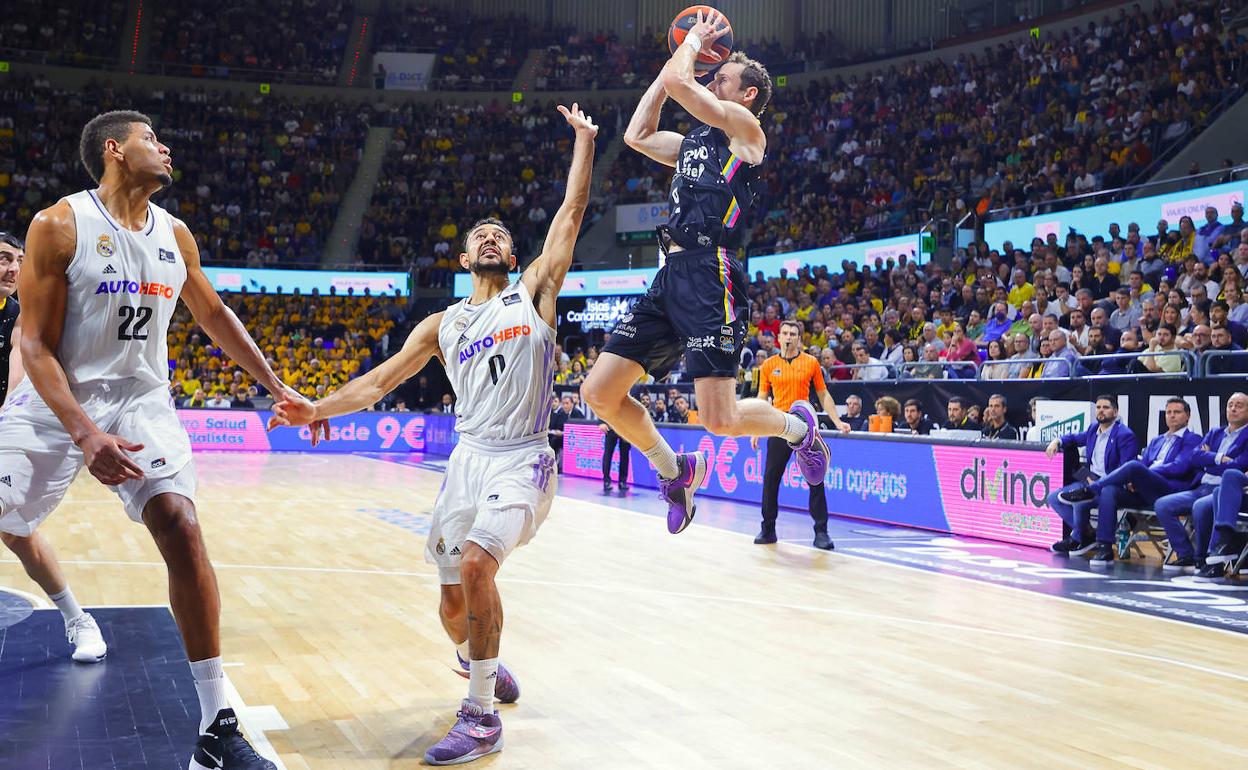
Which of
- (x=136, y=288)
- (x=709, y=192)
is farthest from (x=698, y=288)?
(x=136, y=288)

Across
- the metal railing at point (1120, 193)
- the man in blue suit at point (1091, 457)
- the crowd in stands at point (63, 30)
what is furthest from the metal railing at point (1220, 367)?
the crowd in stands at point (63, 30)

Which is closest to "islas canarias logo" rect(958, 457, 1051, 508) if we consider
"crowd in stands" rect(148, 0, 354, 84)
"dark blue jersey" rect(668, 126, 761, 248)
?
"dark blue jersey" rect(668, 126, 761, 248)

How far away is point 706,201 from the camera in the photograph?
5473mm

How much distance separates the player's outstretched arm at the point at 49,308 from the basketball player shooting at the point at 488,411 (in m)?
0.84

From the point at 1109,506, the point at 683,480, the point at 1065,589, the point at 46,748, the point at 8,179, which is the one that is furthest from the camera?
the point at 8,179

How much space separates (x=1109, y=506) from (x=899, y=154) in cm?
1588

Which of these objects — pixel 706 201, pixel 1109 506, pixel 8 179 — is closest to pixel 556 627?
pixel 706 201

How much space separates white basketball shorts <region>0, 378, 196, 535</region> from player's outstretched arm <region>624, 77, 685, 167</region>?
2.55 metres

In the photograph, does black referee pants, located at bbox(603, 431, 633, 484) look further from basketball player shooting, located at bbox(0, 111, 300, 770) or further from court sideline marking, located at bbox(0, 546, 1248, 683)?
basketball player shooting, located at bbox(0, 111, 300, 770)

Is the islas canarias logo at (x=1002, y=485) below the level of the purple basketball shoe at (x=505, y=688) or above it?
above

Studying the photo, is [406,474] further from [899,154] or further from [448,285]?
[899,154]

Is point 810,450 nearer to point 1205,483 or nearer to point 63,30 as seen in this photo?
point 1205,483

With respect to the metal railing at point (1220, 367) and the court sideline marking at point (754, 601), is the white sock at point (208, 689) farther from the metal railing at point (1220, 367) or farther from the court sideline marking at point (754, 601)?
the metal railing at point (1220, 367)

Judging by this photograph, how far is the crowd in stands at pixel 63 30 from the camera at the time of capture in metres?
30.5
